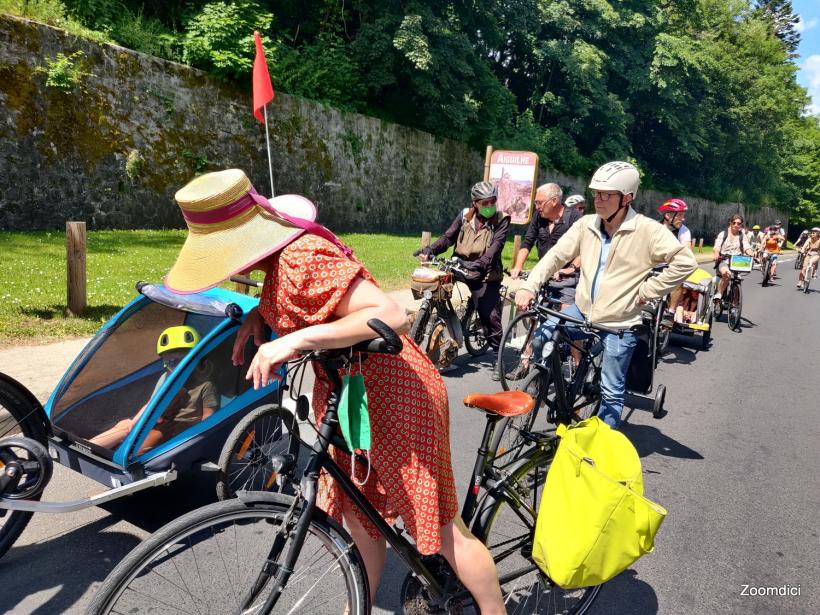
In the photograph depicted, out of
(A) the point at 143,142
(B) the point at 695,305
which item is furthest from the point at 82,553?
(A) the point at 143,142

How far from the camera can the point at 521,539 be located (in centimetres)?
241

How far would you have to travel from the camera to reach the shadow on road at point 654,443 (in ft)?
15.7

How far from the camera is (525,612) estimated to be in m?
2.52

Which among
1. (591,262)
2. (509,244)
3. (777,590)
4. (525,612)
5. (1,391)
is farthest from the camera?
(509,244)

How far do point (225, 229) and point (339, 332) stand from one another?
51 centimetres

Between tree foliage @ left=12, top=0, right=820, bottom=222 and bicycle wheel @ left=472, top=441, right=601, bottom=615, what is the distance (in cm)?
1500

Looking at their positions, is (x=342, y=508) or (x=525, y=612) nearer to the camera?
(x=342, y=508)

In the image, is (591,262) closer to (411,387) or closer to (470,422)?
(470,422)

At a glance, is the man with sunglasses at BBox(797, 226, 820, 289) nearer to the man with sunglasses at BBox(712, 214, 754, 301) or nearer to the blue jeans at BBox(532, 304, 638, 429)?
the man with sunglasses at BBox(712, 214, 754, 301)

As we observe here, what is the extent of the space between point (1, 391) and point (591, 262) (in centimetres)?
346

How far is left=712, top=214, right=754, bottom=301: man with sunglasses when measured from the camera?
35.7 feet

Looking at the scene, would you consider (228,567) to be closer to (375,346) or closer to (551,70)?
(375,346)

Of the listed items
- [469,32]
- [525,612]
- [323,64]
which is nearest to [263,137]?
[323,64]

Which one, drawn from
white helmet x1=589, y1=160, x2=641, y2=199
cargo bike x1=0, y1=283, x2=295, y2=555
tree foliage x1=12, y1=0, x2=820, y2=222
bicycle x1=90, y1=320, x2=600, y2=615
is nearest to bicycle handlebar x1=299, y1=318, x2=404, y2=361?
bicycle x1=90, y1=320, x2=600, y2=615
